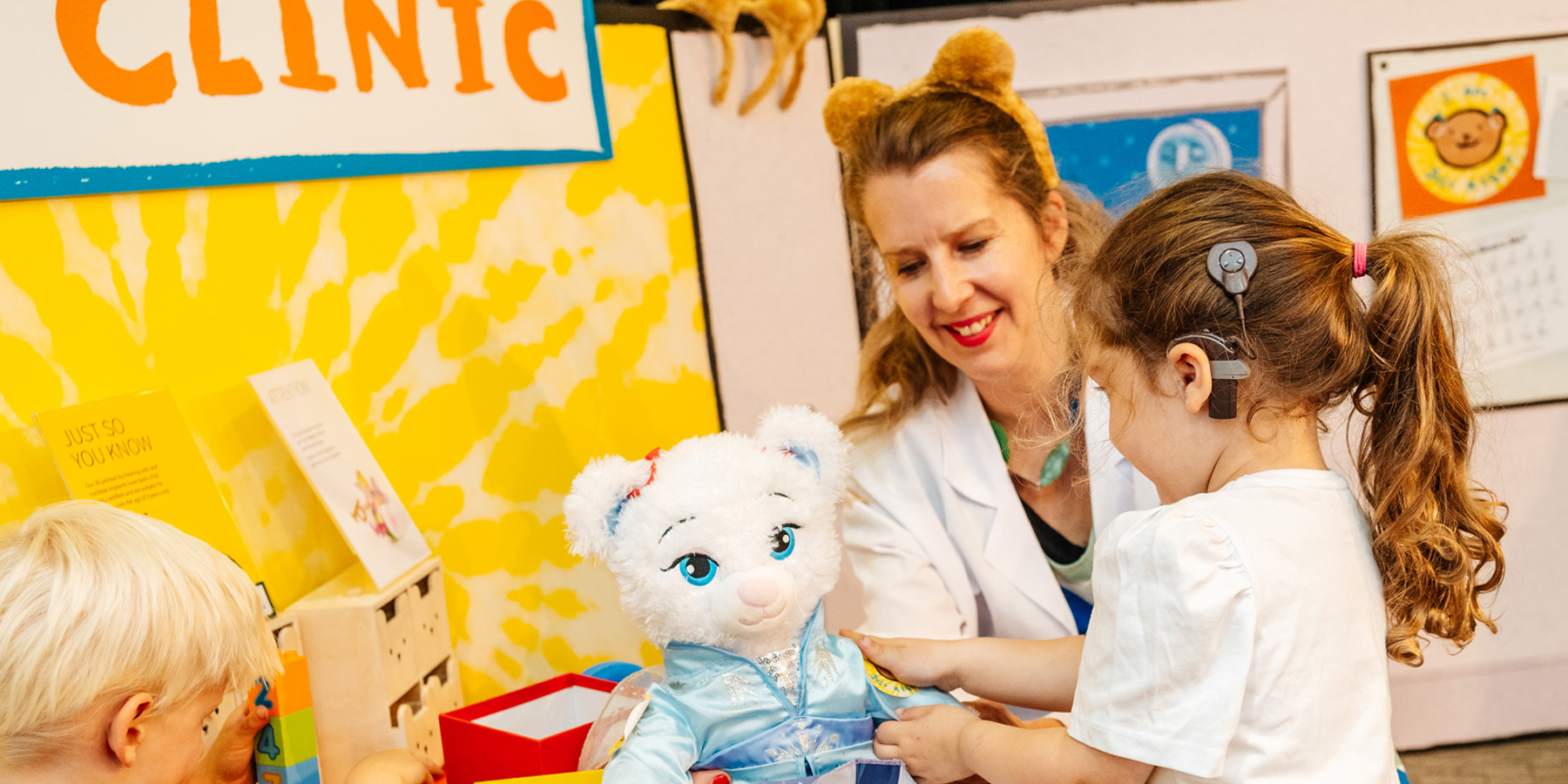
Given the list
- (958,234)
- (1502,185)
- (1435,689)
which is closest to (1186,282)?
(958,234)

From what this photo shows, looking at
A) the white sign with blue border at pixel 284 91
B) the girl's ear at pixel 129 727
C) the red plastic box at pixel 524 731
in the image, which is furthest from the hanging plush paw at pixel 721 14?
the girl's ear at pixel 129 727

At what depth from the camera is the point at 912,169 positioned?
1.57m

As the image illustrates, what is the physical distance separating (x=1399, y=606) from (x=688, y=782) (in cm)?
73

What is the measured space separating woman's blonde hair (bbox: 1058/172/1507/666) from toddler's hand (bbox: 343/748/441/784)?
95 centimetres

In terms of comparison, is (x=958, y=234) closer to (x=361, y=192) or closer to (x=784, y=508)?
(x=784, y=508)

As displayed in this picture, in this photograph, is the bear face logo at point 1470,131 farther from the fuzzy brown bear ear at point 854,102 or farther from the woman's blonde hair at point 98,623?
the woman's blonde hair at point 98,623

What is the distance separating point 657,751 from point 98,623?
0.52m

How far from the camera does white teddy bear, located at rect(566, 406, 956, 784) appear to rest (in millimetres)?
1109

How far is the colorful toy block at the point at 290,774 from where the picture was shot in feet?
3.99

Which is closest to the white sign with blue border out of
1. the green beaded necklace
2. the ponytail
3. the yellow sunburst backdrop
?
the yellow sunburst backdrop

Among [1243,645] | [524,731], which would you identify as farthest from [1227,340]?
[524,731]

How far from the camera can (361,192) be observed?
155 centimetres

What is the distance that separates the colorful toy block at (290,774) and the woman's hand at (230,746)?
0.10 feet

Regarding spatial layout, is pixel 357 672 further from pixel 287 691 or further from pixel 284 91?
pixel 284 91
